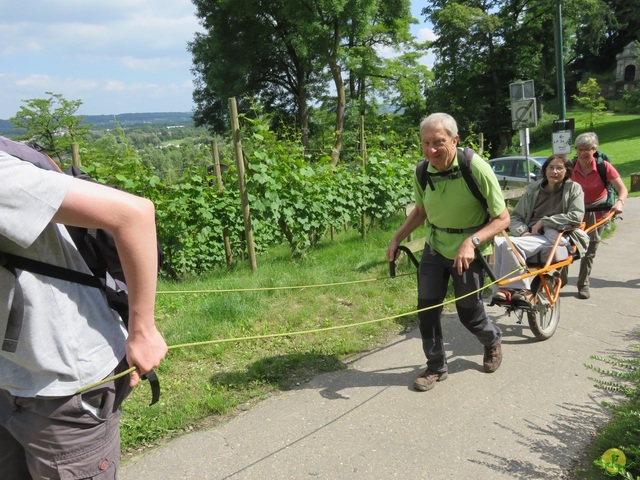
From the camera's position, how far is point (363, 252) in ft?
25.2

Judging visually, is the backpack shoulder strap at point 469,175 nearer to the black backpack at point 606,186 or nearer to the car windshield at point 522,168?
the black backpack at point 606,186

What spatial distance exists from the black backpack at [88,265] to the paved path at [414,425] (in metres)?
1.76

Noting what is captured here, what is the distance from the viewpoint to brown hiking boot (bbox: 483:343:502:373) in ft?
13.2

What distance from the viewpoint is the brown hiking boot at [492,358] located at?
404 cm

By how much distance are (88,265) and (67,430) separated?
19.5 inches

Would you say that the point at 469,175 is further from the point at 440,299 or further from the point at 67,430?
the point at 67,430

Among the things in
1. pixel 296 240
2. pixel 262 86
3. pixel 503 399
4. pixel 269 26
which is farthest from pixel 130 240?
pixel 262 86

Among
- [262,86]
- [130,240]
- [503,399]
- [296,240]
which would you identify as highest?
[262,86]

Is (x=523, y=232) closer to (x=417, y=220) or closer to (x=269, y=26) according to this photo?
(x=417, y=220)

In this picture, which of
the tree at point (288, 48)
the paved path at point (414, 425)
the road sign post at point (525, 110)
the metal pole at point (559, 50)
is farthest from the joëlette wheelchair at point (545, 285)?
the tree at point (288, 48)

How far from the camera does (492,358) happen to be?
405 centimetres

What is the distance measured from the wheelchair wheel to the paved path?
107 millimetres

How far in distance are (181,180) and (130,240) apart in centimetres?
571

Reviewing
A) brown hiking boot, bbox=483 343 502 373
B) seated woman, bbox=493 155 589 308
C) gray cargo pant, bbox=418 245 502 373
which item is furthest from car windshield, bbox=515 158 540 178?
gray cargo pant, bbox=418 245 502 373
